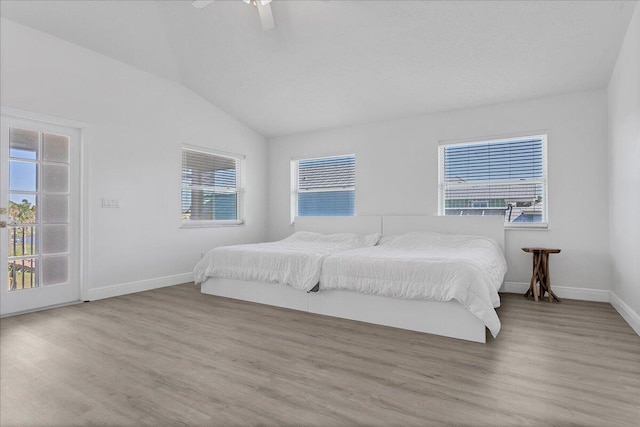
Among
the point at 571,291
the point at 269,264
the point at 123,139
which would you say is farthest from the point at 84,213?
the point at 571,291

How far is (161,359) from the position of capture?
2.25m

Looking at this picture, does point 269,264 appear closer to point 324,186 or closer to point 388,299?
point 388,299

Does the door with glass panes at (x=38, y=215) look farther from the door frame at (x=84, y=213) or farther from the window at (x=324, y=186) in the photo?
the window at (x=324, y=186)

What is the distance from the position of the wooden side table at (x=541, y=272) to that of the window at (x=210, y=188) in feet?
13.7

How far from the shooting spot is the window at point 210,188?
5.07m

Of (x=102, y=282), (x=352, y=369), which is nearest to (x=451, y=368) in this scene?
(x=352, y=369)

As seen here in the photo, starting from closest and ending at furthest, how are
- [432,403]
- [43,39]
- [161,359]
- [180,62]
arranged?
[432,403] < [161,359] < [43,39] < [180,62]

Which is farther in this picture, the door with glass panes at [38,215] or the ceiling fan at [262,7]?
the door with glass panes at [38,215]

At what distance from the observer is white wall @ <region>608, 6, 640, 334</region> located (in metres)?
2.76

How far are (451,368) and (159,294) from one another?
11.2ft

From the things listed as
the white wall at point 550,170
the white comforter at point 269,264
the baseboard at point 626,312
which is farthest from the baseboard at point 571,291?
the white comforter at point 269,264

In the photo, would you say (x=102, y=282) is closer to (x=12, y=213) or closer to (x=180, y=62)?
(x=12, y=213)

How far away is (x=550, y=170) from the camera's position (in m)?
4.14

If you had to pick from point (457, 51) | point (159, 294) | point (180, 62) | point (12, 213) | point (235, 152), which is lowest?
point (159, 294)
